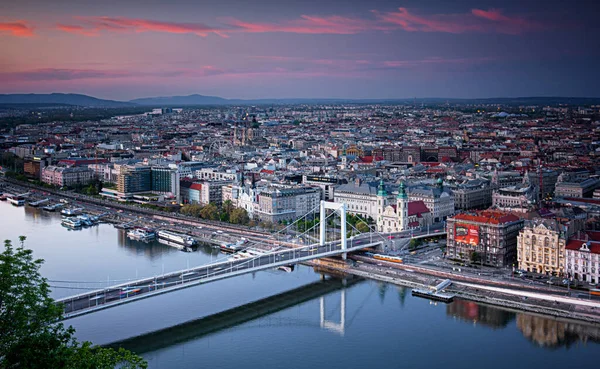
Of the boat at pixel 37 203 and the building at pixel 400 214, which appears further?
the boat at pixel 37 203

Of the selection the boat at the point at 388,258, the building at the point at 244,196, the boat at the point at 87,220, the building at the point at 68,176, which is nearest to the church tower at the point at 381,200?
the boat at the point at 388,258

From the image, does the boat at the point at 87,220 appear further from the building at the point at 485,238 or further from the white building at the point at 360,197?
the building at the point at 485,238

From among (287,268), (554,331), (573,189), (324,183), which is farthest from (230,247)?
(573,189)

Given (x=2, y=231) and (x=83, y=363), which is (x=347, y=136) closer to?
(x=2, y=231)

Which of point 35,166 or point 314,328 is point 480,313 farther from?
point 35,166

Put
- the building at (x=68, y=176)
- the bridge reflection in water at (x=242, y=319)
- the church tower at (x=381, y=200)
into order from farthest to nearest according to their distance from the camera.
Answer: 1. the building at (x=68, y=176)
2. the church tower at (x=381, y=200)
3. the bridge reflection in water at (x=242, y=319)

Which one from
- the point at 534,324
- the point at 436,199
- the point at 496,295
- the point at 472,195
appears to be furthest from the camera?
the point at 472,195

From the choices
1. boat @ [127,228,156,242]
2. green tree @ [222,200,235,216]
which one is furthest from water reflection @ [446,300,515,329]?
green tree @ [222,200,235,216]
